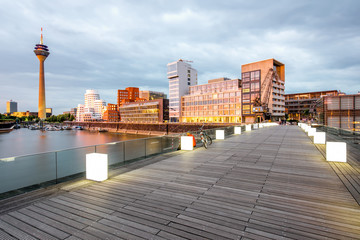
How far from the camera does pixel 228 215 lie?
163 inches

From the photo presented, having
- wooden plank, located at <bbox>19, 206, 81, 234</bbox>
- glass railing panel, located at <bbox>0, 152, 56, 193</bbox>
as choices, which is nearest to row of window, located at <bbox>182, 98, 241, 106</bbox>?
glass railing panel, located at <bbox>0, 152, 56, 193</bbox>

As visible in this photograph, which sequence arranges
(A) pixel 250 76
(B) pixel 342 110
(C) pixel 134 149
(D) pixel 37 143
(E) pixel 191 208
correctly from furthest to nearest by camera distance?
1. (A) pixel 250 76
2. (D) pixel 37 143
3. (B) pixel 342 110
4. (C) pixel 134 149
5. (E) pixel 191 208

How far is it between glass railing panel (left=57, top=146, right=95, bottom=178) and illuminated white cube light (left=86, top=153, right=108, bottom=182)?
381 mm

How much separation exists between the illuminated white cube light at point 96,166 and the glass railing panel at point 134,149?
2.27 metres

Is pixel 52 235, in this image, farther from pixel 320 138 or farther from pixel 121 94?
pixel 121 94

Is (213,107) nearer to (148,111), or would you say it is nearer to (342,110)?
(342,110)

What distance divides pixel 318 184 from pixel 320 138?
36.7ft

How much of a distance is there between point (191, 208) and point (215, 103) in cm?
9547

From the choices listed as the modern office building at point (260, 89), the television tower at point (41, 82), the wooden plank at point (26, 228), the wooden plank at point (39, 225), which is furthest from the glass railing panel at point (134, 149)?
the television tower at point (41, 82)

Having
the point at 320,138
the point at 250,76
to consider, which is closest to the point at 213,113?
the point at 250,76

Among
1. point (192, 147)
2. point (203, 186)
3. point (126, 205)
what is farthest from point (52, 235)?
point (192, 147)

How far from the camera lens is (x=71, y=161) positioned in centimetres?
734

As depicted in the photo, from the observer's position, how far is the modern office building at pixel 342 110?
55.5 metres

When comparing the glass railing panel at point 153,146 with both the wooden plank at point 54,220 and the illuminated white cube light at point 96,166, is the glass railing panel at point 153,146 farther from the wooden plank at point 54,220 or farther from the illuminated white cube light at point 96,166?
the wooden plank at point 54,220
